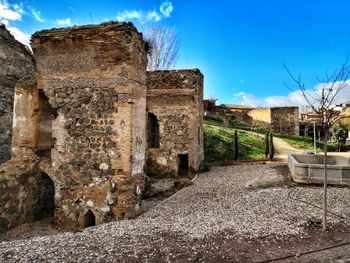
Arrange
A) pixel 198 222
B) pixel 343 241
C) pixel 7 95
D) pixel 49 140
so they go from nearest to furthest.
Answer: pixel 343 241 < pixel 198 222 < pixel 49 140 < pixel 7 95

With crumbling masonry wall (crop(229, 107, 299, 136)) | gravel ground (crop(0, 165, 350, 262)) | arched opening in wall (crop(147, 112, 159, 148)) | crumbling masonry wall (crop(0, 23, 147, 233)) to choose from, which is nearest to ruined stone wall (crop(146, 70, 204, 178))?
arched opening in wall (crop(147, 112, 159, 148))

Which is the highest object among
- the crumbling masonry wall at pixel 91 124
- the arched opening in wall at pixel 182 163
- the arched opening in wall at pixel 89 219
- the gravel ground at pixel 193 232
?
the crumbling masonry wall at pixel 91 124

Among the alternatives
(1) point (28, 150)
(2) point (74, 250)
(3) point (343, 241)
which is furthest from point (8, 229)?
(3) point (343, 241)

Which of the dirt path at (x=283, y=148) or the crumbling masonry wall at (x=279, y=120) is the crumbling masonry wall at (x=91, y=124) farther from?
the crumbling masonry wall at (x=279, y=120)

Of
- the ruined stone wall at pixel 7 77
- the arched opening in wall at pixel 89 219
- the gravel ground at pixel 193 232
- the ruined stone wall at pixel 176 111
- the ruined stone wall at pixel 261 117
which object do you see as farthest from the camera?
the ruined stone wall at pixel 261 117

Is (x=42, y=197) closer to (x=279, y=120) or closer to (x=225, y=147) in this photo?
(x=225, y=147)

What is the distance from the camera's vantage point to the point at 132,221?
25.5 feet

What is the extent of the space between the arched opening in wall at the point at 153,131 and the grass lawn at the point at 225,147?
4621 millimetres

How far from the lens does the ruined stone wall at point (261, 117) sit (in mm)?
41209

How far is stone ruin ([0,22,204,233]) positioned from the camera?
837 centimetres

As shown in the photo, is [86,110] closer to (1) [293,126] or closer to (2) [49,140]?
(2) [49,140]

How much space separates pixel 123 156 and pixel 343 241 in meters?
5.28

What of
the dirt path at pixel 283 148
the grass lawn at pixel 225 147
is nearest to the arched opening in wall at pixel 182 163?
the grass lawn at pixel 225 147

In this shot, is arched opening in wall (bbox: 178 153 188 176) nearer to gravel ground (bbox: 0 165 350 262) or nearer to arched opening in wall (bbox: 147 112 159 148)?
arched opening in wall (bbox: 147 112 159 148)
